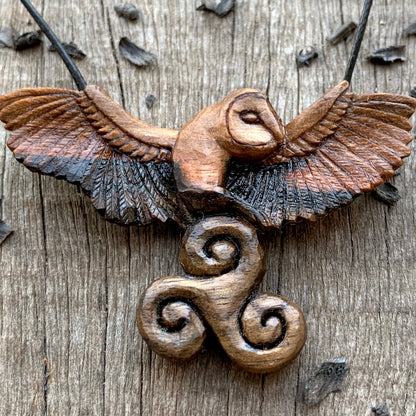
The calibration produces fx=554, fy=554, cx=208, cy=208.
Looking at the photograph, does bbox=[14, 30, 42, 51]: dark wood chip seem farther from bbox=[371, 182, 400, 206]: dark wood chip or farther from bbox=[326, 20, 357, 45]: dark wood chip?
bbox=[371, 182, 400, 206]: dark wood chip

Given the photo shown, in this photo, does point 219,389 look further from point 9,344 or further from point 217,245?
point 9,344

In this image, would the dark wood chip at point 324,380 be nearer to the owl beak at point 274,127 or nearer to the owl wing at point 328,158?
the owl wing at point 328,158

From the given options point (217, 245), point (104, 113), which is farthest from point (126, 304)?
point (104, 113)

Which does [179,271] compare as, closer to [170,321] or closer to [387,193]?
[170,321]

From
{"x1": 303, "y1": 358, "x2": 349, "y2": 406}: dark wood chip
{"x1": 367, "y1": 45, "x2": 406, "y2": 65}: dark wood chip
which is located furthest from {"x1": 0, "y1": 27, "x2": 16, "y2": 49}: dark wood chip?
{"x1": 303, "y1": 358, "x2": 349, "y2": 406}: dark wood chip

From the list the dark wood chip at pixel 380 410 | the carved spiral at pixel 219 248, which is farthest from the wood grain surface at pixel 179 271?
the carved spiral at pixel 219 248

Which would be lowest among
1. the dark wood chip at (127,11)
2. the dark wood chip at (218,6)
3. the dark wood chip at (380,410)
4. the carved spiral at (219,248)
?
the dark wood chip at (380,410)
